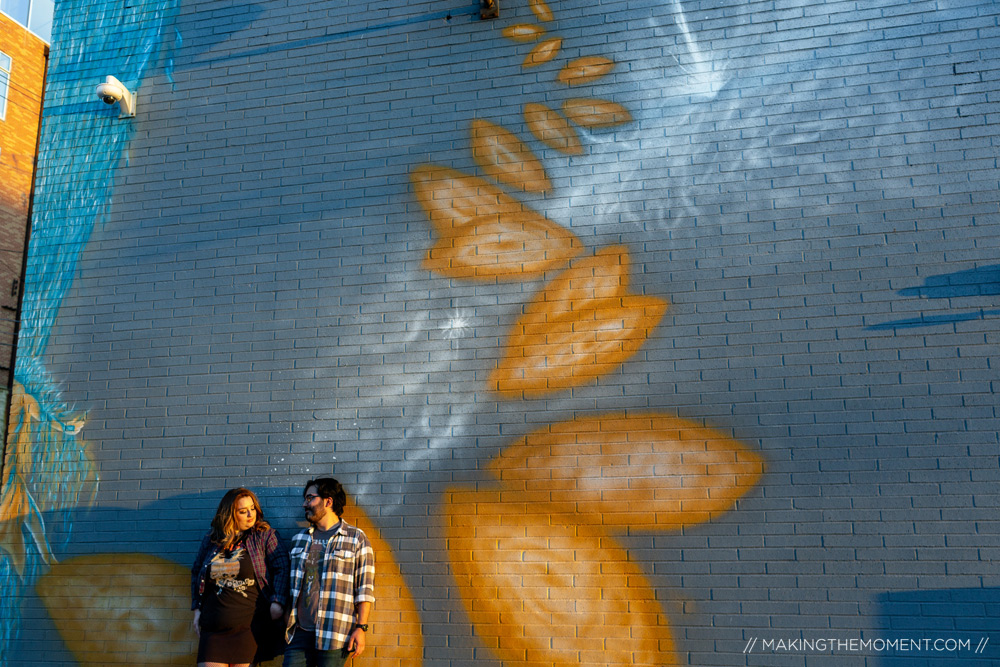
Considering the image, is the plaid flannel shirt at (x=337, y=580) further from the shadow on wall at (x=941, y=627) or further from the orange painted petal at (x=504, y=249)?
the shadow on wall at (x=941, y=627)

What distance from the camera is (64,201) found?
6.38 metres

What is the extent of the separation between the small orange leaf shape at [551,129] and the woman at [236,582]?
10.2ft

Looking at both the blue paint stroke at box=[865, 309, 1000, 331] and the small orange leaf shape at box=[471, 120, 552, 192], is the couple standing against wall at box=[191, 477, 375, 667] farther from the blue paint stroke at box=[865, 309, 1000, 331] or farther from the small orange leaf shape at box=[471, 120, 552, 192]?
the blue paint stroke at box=[865, 309, 1000, 331]

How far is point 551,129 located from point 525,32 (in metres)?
0.80

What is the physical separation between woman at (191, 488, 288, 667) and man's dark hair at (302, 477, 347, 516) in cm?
42

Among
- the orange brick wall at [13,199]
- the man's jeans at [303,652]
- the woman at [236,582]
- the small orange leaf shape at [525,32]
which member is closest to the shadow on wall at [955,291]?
the small orange leaf shape at [525,32]

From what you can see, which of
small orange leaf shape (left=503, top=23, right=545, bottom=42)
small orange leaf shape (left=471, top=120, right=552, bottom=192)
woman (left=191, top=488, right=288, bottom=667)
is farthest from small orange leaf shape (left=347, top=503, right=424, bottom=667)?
small orange leaf shape (left=503, top=23, right=545, bottom=42)

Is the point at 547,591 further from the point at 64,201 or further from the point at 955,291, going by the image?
the point at 64,201

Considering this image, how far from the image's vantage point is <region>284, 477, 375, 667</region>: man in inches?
189

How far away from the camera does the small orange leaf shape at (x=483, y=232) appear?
5418mm

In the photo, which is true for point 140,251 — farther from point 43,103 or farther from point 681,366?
point 681,366

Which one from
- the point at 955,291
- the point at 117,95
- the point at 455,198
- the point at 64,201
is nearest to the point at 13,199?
the point at 64,201

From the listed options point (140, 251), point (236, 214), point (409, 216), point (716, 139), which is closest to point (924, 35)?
point (716, 139)

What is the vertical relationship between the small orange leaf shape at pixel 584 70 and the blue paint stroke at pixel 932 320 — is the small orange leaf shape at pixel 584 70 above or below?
above
